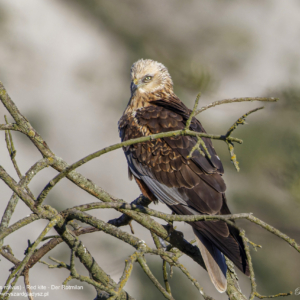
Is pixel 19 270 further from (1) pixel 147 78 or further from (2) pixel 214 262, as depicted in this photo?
(1) pixel 147 78

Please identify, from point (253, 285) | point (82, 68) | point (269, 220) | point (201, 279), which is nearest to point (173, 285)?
point (201, 279)

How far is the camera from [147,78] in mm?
3566

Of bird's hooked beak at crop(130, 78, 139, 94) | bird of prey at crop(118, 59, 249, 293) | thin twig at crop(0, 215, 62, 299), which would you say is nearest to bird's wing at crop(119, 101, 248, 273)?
bird of prey at crop(118, 59, 249, 293)

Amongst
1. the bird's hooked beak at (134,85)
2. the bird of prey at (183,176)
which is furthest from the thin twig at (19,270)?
the bird's hooked beak at (134,85)

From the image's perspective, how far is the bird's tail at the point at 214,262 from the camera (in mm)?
2186

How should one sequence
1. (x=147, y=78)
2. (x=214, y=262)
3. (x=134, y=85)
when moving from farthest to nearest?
(x=147, y=78) → (x=134, y=85) → (x=214, y=262)

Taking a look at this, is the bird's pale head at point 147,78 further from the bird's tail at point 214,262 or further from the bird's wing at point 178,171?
the bird's tail at point 214,262

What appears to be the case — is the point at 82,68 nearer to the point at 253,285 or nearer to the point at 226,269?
the point at 226,269

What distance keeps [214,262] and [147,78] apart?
1913 mm

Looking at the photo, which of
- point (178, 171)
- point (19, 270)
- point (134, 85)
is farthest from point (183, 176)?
point (19, 270)

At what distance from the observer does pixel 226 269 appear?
227cm

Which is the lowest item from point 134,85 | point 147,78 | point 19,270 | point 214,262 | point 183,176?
point 19,270

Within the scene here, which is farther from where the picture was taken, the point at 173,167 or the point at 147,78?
the point at 147,78

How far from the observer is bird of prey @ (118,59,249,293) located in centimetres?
223
